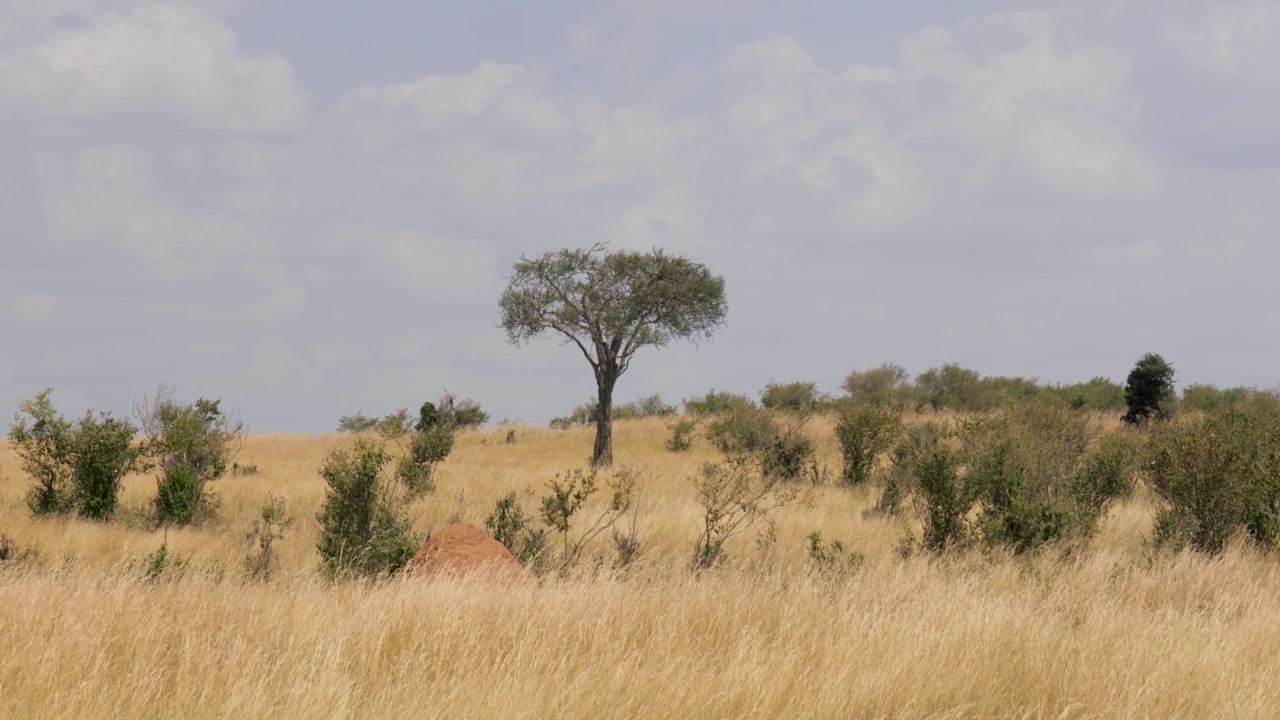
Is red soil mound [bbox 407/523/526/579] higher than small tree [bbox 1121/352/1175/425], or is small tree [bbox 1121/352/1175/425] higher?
small tree [bbox 1121/352/1175/425]

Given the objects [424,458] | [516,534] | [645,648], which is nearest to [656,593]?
[645,648]

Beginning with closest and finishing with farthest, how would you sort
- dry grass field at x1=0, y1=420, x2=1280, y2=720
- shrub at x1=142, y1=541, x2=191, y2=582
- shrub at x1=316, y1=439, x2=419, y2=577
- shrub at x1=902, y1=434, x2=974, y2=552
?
dry grass field at x1=0, y1=420, x2=1280, y2=720 < shrub at x1=142, y1=541, x2=191, y2=582 < shrub at x1=316, y1=439, x2=419, y2=577 < shrub at x1=902, y1=434, x2=974, y2=552

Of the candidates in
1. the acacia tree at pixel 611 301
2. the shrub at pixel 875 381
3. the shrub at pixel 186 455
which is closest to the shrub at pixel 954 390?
the shrub at pixel 875 381

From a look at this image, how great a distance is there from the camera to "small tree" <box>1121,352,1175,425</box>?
38.0m

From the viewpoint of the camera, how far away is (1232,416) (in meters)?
17.7

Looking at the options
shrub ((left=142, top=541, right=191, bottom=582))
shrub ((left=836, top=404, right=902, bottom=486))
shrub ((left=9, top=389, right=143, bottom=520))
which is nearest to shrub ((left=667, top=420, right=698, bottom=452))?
shrub ((left=836, top=404, right=902, bottom=486))

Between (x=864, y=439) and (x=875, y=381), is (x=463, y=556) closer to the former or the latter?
(x=864, y=439)

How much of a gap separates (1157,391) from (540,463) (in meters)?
21.9

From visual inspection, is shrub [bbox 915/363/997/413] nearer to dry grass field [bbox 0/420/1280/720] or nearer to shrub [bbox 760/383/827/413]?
shrub [bbox 760/383/827/413]

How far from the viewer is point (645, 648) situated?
7.47 m

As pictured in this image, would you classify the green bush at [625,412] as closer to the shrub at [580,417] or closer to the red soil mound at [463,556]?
the shrub at [580,417]

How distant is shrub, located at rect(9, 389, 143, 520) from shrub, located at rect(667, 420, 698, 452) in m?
20.2

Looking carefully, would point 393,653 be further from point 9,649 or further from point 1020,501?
point 1020,501

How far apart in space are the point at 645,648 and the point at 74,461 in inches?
563
